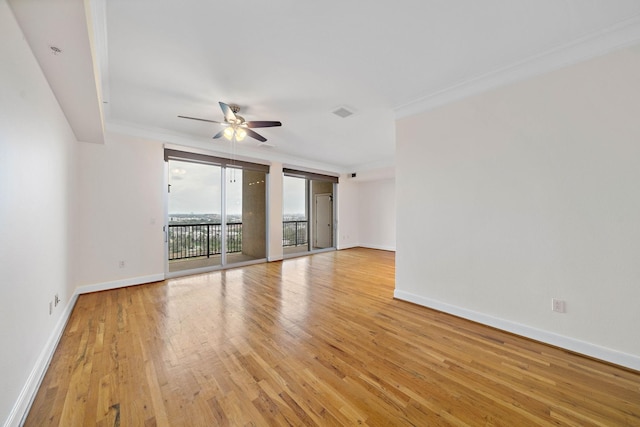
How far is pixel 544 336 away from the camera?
2205 mm

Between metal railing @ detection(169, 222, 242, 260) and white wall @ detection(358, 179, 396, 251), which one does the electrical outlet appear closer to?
white wall @ detection(358, 179, 396, 251)

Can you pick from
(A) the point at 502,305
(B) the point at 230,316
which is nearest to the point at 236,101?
(B) the point at 230,316

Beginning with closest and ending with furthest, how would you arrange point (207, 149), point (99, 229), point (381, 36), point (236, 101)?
point (381, 36)
point (236, 101)
point (99, 229)
point (207, 149)

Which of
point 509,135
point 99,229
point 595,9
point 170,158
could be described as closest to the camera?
point 595,9

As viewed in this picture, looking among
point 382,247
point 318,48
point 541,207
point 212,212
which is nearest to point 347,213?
point 382,247

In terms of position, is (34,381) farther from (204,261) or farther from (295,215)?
(295,215)

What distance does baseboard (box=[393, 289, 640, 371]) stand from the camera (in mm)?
1880

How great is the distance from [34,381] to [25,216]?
45.5 inches

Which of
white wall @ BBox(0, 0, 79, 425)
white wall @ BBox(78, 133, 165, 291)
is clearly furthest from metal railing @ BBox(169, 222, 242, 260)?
white wall @ BBox(0, 0, 79, 425)

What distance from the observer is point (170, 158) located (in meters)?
4.34

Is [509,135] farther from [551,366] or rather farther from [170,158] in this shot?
[170,158]

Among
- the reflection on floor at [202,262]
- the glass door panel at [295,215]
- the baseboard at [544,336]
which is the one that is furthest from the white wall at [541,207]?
the reflection on floor at [202,262]

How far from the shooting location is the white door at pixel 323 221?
304 inches

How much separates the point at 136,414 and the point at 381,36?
10.6ft
